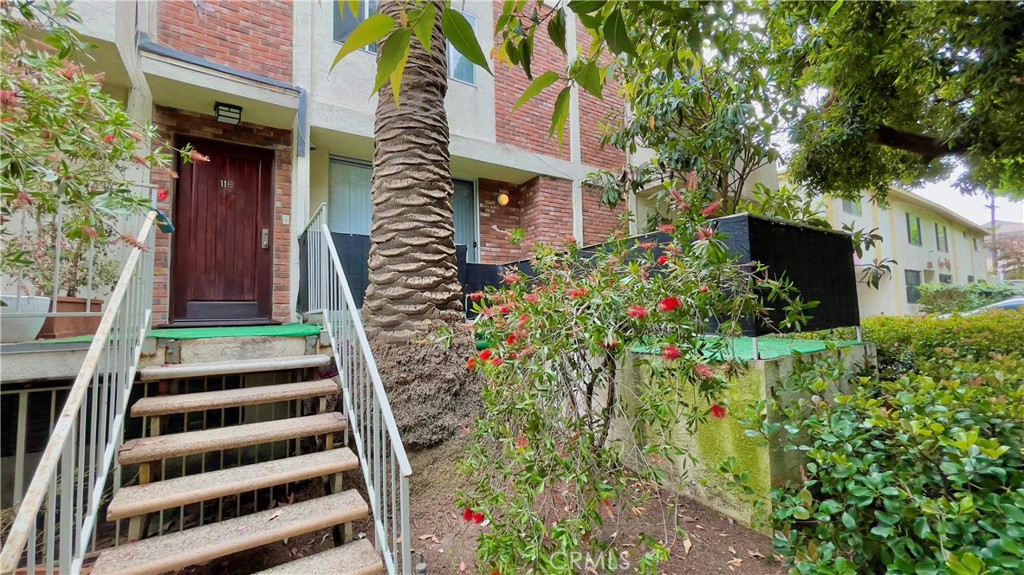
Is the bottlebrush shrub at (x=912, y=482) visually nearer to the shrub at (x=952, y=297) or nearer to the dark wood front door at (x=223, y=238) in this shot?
the dark wood front door at (x=223, y=238)

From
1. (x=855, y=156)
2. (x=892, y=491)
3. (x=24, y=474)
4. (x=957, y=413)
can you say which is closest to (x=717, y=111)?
(x=855, y=156)

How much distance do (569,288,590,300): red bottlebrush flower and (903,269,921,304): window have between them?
21.0 meters

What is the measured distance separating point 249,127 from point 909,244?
2307 centimetres

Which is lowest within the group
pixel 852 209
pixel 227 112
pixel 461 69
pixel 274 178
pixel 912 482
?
pixel 912 482

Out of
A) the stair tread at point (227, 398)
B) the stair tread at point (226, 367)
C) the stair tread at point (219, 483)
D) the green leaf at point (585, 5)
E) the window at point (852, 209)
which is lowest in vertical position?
the stair tread at point (219, 483)

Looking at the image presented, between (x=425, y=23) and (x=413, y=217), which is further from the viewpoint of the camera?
(x=413, y=217)

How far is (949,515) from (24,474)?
4.91 meters

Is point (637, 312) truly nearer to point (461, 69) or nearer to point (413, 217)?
point (413, 217)

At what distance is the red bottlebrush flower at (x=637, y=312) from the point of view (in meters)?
1.67

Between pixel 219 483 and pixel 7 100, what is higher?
pixel 7 100

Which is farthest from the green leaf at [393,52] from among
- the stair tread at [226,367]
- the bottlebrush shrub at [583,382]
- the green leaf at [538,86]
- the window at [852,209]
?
the window at [852,209]

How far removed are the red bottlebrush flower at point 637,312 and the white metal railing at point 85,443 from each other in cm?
203

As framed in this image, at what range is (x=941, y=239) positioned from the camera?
19.7m

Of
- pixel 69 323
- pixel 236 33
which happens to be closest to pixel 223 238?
pixel 69 323
